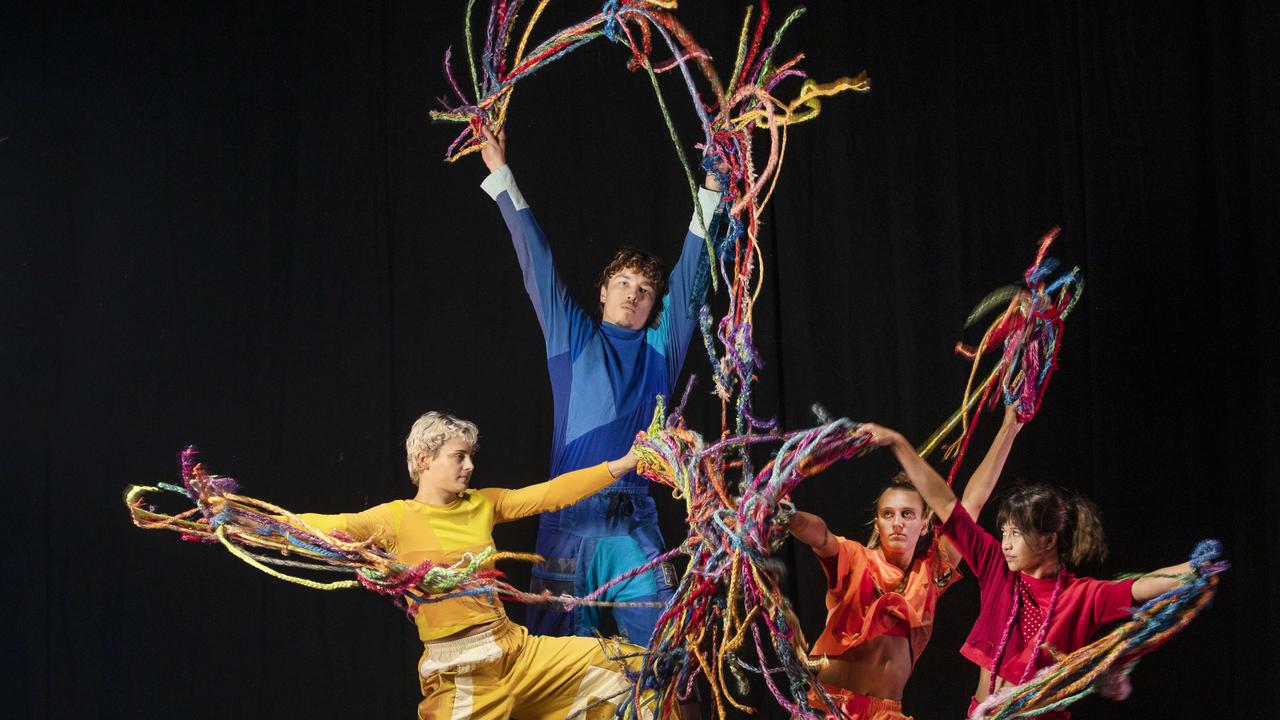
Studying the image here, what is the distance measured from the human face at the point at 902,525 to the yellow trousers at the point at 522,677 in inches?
28.5

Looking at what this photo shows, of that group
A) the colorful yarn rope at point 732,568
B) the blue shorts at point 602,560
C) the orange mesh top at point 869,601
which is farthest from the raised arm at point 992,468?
the blue shorts at point 602,560

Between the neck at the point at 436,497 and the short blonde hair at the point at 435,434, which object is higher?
the short blonde hair at the point at 435,434

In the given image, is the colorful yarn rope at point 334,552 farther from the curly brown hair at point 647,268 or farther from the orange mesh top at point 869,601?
the curly brown hair at point 647,268

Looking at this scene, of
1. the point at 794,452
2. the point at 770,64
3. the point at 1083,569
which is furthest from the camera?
the point at 770,64

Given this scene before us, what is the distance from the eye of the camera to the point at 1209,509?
326 centimetres

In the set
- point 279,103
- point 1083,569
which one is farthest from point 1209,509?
point 279,103

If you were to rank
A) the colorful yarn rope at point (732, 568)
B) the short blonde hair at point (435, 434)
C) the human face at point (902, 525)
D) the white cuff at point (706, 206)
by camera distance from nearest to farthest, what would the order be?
the colorful yarn rope at point (732, 568) → the short blonde hair at point (435, 434) → the human face at point (902, 525) → the white cuff at point (706, 206)

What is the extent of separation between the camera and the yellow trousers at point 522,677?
267 centimetres

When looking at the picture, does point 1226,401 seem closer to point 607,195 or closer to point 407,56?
point 607,195

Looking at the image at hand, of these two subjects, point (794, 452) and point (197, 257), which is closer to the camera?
point (794, 452)

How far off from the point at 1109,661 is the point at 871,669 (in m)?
0.59

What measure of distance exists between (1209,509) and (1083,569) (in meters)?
0.60

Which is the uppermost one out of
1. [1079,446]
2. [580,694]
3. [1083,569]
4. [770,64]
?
[770,64]

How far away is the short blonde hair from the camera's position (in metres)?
2.85
